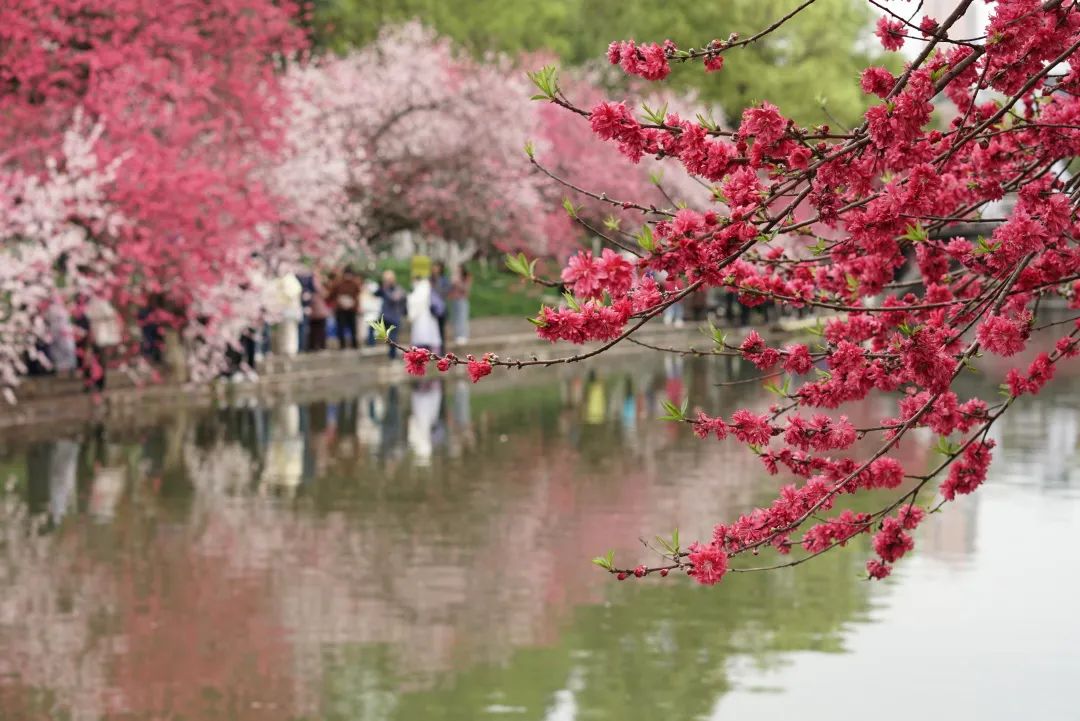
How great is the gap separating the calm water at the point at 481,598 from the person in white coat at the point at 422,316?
1772 centimetres

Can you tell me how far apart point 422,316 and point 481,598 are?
90.0 feet

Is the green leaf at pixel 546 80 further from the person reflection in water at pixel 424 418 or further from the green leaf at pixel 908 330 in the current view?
the person reflection in water at pixel 424 418

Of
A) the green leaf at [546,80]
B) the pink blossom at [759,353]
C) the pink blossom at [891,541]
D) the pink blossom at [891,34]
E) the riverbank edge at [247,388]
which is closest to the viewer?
the green leaf at [546,80]

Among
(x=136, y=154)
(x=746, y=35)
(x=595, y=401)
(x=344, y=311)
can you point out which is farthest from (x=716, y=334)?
(x=746, y=35)

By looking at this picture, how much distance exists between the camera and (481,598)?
12.1 m

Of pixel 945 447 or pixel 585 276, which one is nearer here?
pixel 585 276

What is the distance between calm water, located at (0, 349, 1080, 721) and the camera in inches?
372

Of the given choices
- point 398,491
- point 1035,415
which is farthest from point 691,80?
point 398,491

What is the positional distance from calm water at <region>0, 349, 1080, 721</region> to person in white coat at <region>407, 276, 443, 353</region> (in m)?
17.7

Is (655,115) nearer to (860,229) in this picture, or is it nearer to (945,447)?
(860,229)

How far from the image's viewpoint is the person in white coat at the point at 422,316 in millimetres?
39094

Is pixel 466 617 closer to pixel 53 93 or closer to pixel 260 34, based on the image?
pixel 53 93

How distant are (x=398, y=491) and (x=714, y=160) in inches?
458

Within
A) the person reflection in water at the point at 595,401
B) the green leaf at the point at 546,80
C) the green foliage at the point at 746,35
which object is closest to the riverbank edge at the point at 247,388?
the person reflection in water at the point at 595,401
